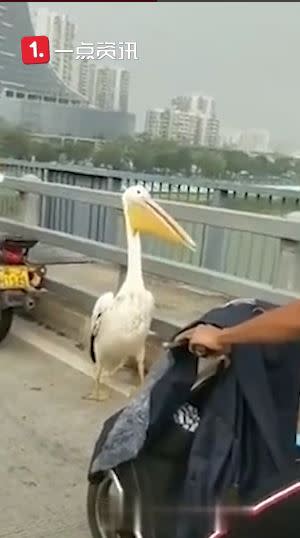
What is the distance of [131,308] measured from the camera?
4.09 m

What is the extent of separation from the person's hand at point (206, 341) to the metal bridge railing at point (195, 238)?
192 centimetres

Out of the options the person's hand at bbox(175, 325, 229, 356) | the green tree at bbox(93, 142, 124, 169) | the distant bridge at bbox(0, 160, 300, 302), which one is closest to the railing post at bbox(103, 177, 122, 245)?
the distant bridge at bbox(0, 160, 300, 302)

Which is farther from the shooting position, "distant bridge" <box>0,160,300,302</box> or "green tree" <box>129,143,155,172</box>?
"green tree" <box>129,143,155,172</box>

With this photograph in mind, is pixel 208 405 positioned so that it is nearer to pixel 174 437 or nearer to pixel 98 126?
pixel 174 437

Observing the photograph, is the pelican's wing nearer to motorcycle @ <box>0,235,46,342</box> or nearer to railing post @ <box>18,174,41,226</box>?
motorcycle @ <box>0,235,46,342</box>

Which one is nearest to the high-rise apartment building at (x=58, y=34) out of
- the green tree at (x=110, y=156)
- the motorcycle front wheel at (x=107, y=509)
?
the green tree at (x=110, y=156)

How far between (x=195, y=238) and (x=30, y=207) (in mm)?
1755

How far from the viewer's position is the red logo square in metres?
5.85

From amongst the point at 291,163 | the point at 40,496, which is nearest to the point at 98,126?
the point at 291,163

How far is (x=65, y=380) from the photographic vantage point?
4.66m

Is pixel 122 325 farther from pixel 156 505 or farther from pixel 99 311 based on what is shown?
pixel 156 505

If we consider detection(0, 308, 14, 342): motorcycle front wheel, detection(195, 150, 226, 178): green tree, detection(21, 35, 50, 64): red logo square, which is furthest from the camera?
detection(21, 35, 50, 64): red logo square

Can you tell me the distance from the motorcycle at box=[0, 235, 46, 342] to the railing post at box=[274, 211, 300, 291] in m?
1.76

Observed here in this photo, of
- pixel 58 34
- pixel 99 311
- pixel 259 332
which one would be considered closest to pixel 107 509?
pixel 259 332
